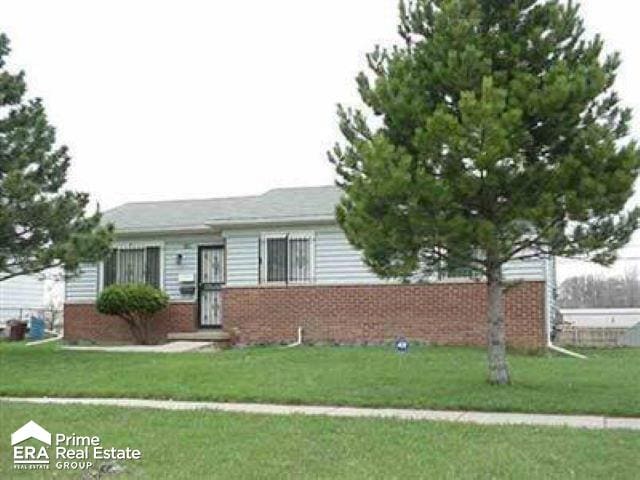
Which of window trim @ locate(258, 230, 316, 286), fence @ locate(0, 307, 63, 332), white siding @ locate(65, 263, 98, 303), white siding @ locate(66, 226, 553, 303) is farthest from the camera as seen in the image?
fence @ locate(0, 307, 63, 332)

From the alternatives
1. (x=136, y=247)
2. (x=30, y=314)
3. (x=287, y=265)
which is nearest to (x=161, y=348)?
(x=287, y=265)

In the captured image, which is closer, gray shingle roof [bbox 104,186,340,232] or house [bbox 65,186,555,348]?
house [bbox 65,186,555,348]

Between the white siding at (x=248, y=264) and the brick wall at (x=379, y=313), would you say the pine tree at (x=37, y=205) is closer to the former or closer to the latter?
the white siding at (x=248, y=264)

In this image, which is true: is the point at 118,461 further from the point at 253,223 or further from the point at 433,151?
the point at 253,223

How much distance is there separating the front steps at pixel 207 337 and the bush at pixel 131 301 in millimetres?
793

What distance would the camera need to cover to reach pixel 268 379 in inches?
487

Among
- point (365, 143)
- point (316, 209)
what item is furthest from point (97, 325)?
point (365, 143)

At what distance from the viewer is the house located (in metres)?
18.0

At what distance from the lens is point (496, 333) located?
11594 mm

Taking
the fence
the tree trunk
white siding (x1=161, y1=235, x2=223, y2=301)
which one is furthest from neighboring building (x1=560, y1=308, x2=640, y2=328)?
the fence

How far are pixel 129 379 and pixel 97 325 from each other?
9423 mm

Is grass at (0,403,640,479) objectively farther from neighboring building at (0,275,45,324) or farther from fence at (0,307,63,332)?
neighboring building at (0,275,45,324)

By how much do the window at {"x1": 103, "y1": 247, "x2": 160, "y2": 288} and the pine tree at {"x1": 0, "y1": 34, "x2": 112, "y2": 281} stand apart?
4348 millimetres

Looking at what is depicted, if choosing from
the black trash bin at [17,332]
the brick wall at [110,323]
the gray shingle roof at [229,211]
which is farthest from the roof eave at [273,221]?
the black trash bin at [17,332]
